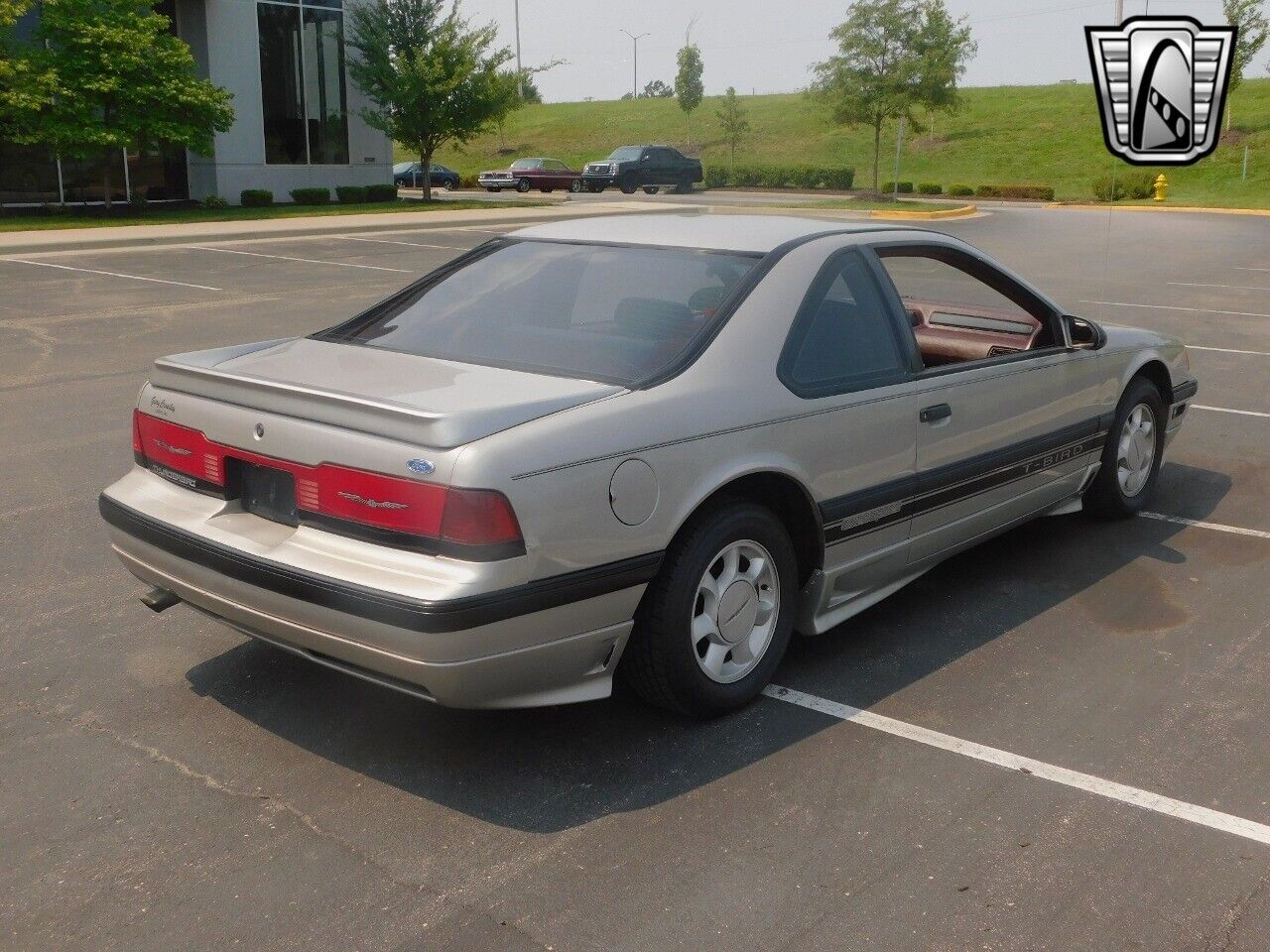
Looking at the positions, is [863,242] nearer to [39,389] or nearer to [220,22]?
[39,389]

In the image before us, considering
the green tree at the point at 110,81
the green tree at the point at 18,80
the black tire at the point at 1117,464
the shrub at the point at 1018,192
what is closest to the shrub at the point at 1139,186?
the shrub at the point at 1018,192

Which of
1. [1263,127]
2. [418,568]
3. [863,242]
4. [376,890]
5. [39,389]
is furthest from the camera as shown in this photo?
[1263,127]

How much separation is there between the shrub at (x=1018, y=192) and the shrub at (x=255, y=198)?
28034 mm

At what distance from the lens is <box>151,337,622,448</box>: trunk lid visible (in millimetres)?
3545

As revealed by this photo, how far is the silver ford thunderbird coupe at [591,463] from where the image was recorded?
3498 millimetres

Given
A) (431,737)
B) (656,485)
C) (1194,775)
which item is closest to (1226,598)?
(1194,775)

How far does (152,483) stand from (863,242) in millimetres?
2596

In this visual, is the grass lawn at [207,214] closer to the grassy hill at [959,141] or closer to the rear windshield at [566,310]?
the grassy hill at [959,141]

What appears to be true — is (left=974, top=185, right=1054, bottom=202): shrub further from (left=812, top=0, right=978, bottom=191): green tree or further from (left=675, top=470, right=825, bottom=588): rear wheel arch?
(left=675, top=470, right=825, bottom=588): rear wheel arch

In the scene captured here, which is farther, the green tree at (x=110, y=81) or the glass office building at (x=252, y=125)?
the glass office building at (x=252, y=125)

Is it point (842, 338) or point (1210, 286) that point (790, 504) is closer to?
point (842, 338)

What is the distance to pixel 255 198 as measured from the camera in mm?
34406

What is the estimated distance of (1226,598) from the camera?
215 inches

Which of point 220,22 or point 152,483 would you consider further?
point 220,22
